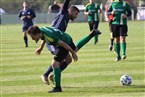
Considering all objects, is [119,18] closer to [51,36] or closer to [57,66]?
[57,66]

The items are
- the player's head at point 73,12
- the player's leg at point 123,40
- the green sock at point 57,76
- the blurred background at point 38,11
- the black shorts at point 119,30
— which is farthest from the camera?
the blurred background at point 38,11

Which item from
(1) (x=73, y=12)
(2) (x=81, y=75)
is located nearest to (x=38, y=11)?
(2) (x=81, y=75)

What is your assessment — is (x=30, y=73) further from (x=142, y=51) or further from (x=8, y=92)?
(x=142, y=51)

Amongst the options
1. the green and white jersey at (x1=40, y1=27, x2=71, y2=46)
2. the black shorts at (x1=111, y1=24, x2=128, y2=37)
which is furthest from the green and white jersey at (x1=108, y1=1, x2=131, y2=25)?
the green and white jersey at (x1=40, y1=27, x2=71, y2=46)

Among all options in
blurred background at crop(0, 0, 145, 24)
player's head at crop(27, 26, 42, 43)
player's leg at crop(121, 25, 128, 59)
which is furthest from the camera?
blurred background at crop(0, 0, 145, 24)

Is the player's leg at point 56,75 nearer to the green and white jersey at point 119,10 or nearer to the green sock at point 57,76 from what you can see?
the green sock at point 57,76

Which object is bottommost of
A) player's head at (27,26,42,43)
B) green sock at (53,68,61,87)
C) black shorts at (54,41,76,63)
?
green sock at (53,68,61,87)

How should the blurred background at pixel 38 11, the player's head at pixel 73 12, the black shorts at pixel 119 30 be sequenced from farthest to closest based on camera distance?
the blurred background at pixel 38 11, the black shorts at pixel 119 30, the player's head at pixel 73 12

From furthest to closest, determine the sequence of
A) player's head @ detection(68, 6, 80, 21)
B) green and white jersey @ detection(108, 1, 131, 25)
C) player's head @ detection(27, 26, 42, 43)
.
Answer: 1. green and white jersey @ detection(108, 1, 131, 25)
2. player's head @ detection(68, 6, 80, 21)
3. player's head @ detection(27, 26, 42, 43)

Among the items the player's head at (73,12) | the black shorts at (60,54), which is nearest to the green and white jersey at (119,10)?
the player's head at (73,12)

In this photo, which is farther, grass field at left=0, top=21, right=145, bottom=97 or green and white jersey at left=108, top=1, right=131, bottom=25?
green and white jersey at left=108, top=1, right=131, bottom=25

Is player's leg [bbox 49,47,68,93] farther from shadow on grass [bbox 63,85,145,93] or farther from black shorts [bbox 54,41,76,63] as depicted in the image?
shadow on grass [bbox 63,85,145,93]

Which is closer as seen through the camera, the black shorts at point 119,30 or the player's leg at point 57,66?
the player's leg at point 57,66

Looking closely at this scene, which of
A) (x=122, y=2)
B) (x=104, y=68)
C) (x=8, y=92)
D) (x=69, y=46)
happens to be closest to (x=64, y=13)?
(x=69, y=46)
